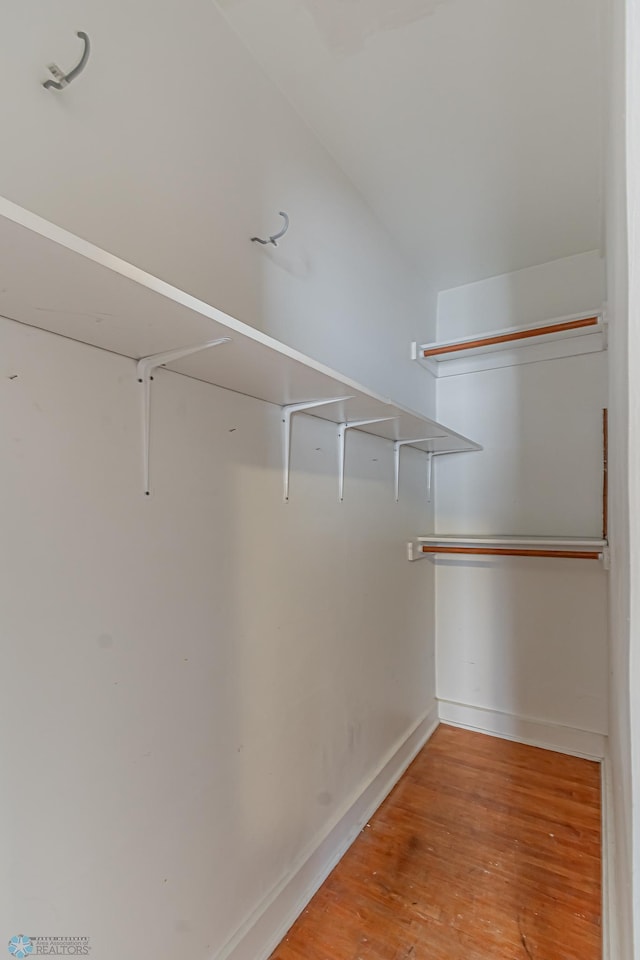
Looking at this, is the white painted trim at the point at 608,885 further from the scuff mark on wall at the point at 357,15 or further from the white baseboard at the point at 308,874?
the scuff mark on wall at the point at 357,15

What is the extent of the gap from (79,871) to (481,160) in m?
2.45

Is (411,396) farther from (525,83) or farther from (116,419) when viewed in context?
(116,419)

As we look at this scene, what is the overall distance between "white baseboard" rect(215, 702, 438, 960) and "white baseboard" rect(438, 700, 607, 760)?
0.59 meters

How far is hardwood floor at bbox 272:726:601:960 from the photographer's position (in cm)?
133

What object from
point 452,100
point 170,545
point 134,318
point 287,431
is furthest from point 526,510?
point 134,318

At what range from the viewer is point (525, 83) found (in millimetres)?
1430

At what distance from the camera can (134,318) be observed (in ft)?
2.62

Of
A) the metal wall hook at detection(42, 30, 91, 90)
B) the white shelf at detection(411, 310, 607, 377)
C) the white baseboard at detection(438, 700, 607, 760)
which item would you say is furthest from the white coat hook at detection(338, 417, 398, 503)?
the white baseboard at detection(438, 700, 607, 760)

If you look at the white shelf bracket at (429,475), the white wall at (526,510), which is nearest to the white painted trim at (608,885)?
the white wall at (526,510)

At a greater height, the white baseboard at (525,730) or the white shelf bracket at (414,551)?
the white shelf bracket at (414,551)
